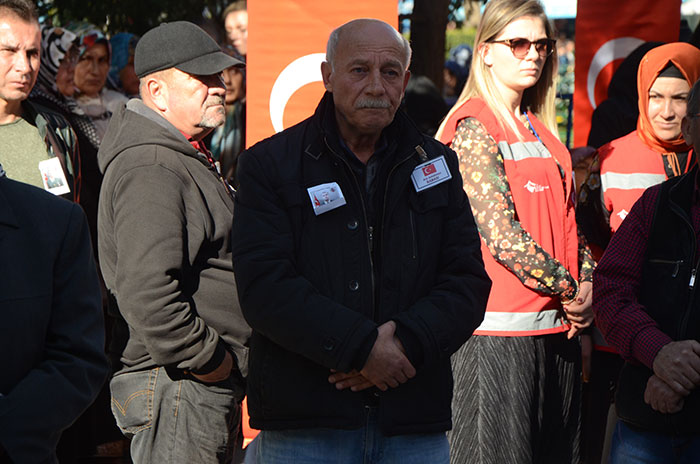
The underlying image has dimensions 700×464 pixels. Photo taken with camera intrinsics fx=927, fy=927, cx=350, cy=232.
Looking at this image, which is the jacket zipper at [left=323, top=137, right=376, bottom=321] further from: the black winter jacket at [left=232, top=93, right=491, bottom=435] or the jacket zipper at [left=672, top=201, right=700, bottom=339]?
the jacket zipper at [left=672, top=201, right=700, bottom=339]

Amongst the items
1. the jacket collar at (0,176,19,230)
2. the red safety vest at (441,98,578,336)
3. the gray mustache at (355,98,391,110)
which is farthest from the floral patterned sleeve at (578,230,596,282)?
the jacket collar at (0,176,19,230)

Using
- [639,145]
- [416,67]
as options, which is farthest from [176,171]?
[416,67]

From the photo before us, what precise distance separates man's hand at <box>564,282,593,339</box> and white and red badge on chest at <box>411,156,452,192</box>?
4.41ft

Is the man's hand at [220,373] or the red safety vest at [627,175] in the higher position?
the red safety vest at [627,175]

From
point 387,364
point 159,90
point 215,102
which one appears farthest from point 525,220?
point 159,90

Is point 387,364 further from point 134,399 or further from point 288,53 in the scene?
point 288,53

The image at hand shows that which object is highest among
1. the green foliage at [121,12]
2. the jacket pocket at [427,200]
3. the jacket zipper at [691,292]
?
the green foliage at [121,12]

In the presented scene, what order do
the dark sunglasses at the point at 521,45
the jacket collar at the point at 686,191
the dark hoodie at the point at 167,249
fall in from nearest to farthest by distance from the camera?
1. the jacket collar at the point at 686,191
2. the dark hoodie at the point at 167,249
3. the dark sunglasses at the point at 521,45

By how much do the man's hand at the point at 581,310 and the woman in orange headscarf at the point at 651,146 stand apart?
1.87ft

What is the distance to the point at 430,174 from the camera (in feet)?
9.64

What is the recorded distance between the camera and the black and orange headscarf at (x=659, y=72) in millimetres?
4480

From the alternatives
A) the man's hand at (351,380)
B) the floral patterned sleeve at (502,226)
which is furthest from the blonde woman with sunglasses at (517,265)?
the man's hand at (351,380)

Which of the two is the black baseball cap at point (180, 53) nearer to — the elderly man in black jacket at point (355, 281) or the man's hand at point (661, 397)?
the elderly man in black jacket at point (355, 281)

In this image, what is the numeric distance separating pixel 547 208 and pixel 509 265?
340mm
